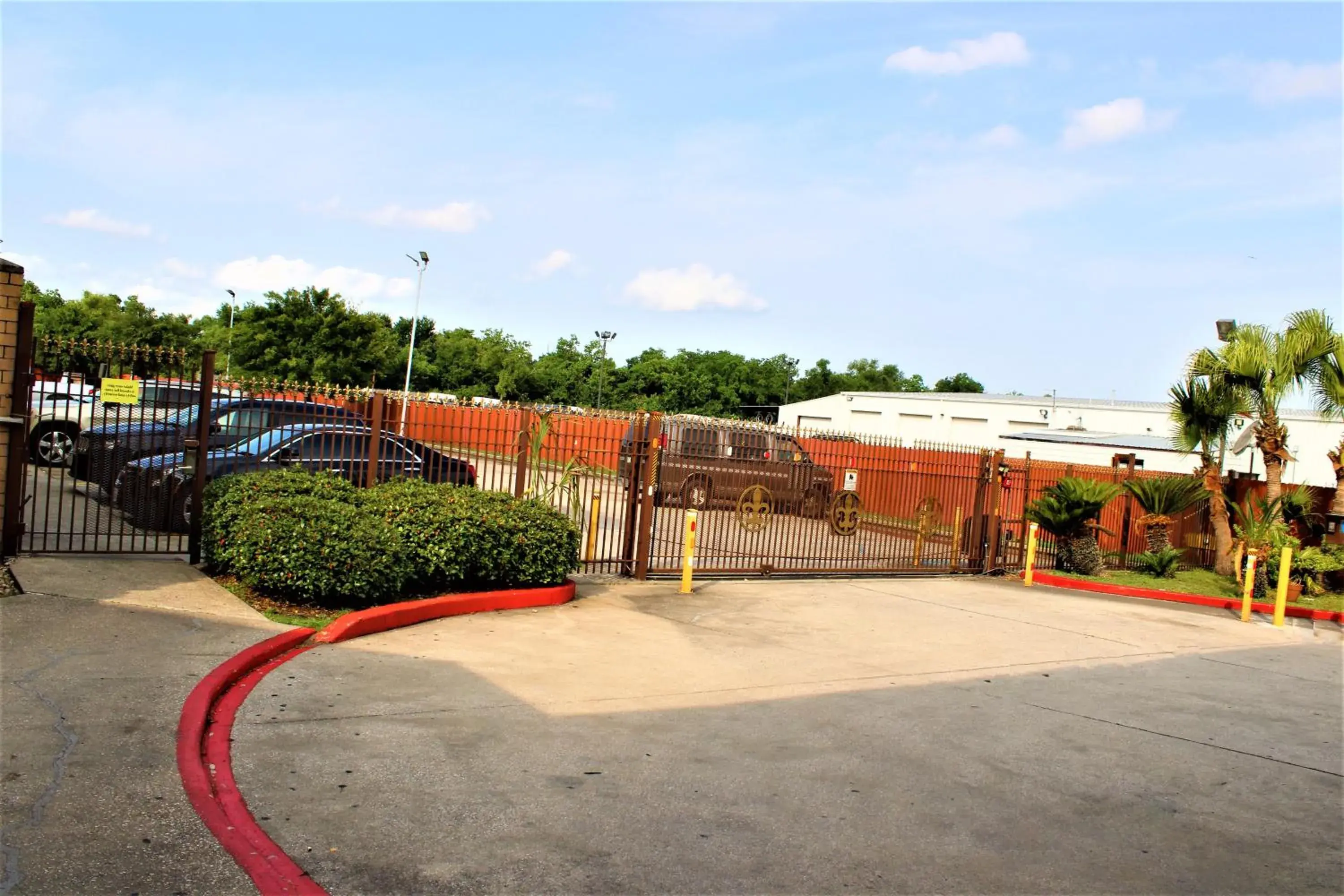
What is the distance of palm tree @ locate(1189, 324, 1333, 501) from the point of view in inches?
717

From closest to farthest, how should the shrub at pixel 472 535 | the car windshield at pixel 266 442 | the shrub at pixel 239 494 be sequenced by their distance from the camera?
1. the shrub at pixel 239 494
2. the shrub at pixel 472 535
3. the car windshield at pixel 266 442

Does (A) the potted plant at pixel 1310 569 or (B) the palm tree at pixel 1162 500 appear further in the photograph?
(B) the palm tree at pixel 1162 500

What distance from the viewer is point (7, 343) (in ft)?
29.0

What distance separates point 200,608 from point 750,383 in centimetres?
7996

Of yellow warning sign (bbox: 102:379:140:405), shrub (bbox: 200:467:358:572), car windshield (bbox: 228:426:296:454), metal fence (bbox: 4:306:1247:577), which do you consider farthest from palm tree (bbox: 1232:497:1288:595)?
yellow warning sign (bbox: 102:379:140:405)

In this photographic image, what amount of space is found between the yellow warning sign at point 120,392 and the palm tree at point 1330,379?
17.8 m

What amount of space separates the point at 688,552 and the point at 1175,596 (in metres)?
8.62

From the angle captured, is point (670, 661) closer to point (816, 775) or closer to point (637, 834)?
point (816, 775)

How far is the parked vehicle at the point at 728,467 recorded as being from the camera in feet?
45.9

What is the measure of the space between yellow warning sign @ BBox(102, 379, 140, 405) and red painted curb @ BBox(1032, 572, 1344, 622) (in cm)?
1357

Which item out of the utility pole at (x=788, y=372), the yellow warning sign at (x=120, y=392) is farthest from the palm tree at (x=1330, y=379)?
the utility pole at (x=788, y=372)

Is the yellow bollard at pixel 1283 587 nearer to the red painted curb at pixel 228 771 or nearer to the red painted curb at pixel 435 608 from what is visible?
the red painted curb at pixel 435 608

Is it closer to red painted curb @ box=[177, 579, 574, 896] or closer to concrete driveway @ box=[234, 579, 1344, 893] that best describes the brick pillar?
red painted curb @ box=[177, 579, 574, 896]

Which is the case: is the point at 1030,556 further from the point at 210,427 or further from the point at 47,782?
the point at 47,782
